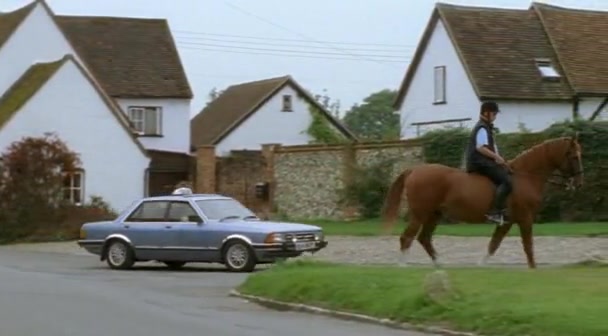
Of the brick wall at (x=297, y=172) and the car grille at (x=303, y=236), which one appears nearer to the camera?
the car grille at (x=303, y=236)

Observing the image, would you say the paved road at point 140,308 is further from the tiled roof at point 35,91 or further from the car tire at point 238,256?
the tiled roof at point 35,91

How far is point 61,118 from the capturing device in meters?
52.8

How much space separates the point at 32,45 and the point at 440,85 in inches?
655

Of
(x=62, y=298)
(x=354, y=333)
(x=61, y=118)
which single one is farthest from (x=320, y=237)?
(x=61, y=118)

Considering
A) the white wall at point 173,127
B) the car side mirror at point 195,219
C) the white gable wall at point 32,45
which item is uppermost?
the white gable wall at point 32,45

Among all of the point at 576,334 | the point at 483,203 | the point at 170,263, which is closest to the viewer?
the point at 576,334

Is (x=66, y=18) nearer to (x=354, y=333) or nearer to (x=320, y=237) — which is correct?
(x=320, y=237)

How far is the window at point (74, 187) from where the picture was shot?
48.8 meters

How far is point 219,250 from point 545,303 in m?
12.8

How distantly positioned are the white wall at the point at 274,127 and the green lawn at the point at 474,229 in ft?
77.8

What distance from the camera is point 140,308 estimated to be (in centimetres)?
2002

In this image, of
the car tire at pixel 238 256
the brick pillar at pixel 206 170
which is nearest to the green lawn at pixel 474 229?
the car tire at pixel 238 256

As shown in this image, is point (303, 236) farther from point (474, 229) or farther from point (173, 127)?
point (173, 127)

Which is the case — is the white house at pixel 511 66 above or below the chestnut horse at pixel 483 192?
above
